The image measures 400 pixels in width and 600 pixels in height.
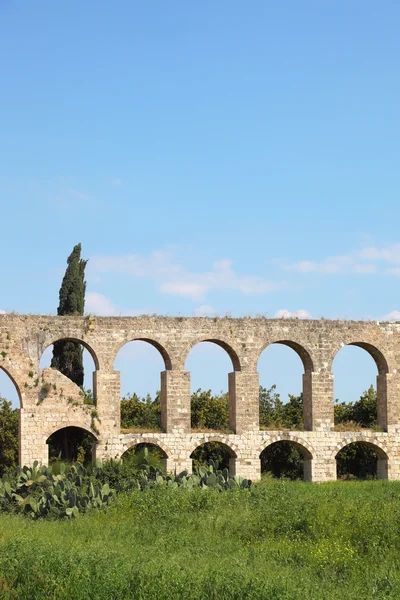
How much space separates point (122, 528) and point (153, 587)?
5.49m

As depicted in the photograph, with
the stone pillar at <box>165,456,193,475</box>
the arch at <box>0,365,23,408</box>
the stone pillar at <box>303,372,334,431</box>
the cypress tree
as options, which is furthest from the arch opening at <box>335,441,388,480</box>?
the arch at <box>0,365,23,408</box>

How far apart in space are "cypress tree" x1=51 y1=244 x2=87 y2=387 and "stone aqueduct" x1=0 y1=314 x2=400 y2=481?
155 inches

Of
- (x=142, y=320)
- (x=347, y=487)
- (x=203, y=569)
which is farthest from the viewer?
(x=142, y=320)

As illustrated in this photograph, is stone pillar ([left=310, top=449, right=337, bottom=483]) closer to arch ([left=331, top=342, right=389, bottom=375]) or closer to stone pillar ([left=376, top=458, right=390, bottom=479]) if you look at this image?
stone pillar ([left=376, top=458, right=390, bottom=479])

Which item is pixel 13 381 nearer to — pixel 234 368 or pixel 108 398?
pixel 108 398

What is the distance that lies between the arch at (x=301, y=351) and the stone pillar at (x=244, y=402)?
2.81 feet

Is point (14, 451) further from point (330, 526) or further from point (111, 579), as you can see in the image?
point (111, 579)

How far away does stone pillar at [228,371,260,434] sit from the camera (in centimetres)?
3092

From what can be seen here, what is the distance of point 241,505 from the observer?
2106 centimetres

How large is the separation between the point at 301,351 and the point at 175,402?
4.87m

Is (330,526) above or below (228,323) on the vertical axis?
below

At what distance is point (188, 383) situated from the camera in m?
30.9

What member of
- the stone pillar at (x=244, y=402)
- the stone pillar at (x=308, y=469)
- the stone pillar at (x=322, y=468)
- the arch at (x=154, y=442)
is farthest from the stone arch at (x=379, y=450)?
the arch at (x=154, y=442)

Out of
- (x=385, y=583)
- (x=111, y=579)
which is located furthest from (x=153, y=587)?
(x=385, y=583)
